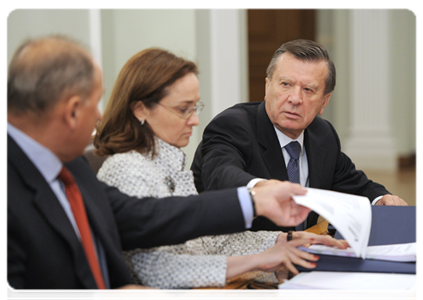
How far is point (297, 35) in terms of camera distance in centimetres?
905

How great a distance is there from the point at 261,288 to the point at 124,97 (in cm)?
66

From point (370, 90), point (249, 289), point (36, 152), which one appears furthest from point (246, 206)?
point (370, 90)

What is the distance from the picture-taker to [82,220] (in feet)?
3.80

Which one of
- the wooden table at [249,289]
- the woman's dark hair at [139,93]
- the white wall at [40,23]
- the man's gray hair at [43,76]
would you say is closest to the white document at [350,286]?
the wooden table at [249,289]

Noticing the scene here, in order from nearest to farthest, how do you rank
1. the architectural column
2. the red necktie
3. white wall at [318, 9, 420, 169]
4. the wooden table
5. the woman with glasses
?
the red necktie, the wooden table, the woman with glasses, the architectural column, white wall at [318, 9, 420, 169]

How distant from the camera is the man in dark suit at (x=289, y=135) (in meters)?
2.28

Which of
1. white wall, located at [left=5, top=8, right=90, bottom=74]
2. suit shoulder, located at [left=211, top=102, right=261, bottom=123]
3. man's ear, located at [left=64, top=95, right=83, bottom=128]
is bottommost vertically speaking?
suit shoulder, located at [left=211, top=102, right=261, bottom=123]

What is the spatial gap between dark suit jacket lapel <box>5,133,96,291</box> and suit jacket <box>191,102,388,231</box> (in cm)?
91

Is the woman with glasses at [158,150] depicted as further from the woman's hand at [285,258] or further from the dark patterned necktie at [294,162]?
the dark patterned necktie at [294,162]

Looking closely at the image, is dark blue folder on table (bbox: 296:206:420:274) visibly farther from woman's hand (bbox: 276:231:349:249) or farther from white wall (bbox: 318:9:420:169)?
white wall (bbox: 318:9:420:169)

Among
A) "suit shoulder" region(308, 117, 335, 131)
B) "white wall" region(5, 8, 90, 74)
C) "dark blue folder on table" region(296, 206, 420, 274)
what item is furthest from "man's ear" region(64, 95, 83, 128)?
"white wall" region(5, 8, 90, 74)

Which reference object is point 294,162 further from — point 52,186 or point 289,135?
point 52,186

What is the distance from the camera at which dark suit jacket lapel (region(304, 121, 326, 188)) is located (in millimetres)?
2373
